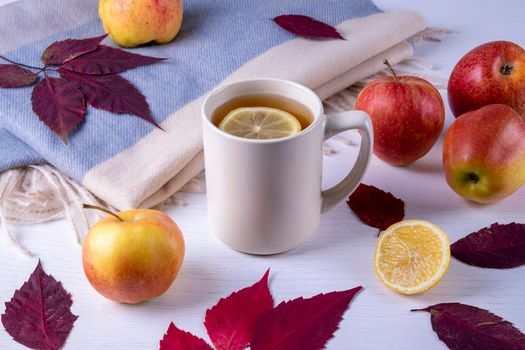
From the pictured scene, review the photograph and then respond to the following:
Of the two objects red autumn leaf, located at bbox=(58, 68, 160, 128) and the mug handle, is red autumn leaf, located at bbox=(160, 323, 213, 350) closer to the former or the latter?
the mug handle

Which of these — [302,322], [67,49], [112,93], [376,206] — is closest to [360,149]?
[376,206]

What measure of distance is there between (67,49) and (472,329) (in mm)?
710

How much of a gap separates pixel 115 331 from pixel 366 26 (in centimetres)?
66

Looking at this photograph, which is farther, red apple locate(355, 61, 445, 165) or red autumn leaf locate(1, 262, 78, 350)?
red apple locate(355, 61, 445, 165)

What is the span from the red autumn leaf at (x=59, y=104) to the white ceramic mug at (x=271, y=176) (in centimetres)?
26

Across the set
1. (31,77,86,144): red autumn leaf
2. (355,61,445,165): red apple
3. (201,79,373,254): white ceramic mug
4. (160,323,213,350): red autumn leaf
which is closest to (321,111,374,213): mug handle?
(201,79,373,254): white ceramic mug

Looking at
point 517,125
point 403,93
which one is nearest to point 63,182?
point 403,93

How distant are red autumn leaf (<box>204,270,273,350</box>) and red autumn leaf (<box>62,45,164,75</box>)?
433 mm

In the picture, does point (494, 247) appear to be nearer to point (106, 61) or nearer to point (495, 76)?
point (495, 76)

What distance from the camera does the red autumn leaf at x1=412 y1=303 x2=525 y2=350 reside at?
71 centimetres

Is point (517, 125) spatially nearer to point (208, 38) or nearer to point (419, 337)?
point (419, 337)

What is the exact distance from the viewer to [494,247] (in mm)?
828

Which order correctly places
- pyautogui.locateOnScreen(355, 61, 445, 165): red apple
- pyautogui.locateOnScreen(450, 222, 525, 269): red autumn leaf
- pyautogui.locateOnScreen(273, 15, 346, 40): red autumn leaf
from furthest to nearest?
1. pyautogui.locateOnScreen(273, 15, 346, 40): red autumn leaf
2. pyautogui.locateOnScreen(355, 61, 445, 165): red apple
3. pyautogui.locateOnScreen(450, 222, 525, 269): red autumn leaf

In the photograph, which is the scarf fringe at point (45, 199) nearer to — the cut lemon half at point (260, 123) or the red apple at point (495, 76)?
the cut lemon half at point (260, 123)
